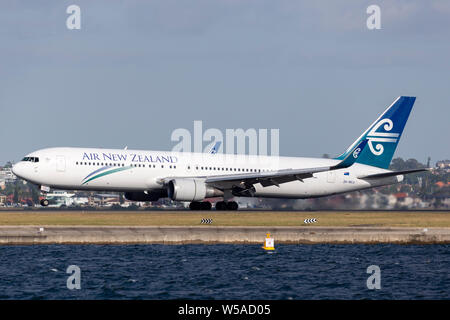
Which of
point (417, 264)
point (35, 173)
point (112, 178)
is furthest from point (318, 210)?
point (417, 264)

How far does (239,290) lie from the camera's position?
105 feet

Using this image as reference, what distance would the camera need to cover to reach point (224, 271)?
36.3 meters

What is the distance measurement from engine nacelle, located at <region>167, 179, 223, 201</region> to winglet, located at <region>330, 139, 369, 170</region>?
9.74m

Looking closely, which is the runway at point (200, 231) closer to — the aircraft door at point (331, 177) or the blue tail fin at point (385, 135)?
the aircraft door at point (331, 177)

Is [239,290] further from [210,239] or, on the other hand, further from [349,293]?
[210,239]

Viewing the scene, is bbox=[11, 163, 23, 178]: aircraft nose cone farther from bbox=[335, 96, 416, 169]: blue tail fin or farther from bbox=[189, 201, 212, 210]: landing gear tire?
bbox=[335, 96, 416, 169]: blue tail fin

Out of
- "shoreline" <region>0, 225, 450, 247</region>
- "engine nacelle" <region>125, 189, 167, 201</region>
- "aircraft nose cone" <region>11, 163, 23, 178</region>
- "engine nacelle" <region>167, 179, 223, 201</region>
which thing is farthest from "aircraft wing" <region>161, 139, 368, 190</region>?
"shoreline" <region>0, 225, 450, 247</region>

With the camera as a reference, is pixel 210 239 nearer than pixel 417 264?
No

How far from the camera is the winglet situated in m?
58.5

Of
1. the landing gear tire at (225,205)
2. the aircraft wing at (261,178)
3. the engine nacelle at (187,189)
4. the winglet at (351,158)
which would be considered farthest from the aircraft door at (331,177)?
the engine nacelle at (187,189)

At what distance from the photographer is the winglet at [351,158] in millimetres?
58478

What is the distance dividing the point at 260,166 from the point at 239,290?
33286 mm

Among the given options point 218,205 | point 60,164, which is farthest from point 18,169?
point 218,205
